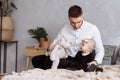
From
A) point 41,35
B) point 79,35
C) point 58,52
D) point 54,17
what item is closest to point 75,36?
point 79,35

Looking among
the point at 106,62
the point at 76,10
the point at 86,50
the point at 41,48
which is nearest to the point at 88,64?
the point at 86,50

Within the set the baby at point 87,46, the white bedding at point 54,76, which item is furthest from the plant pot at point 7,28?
the white bedding at point 54,76

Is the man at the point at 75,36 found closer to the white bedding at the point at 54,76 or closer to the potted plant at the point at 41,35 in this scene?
the white bedding at the point at 54,76

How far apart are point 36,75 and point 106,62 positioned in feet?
4.55

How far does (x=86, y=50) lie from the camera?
2.42m

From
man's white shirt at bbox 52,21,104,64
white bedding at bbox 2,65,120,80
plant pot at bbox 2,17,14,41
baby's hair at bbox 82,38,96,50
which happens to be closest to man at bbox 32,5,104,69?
man's white shirt at bbox 52,21,104,64

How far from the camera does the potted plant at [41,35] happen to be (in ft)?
12.1

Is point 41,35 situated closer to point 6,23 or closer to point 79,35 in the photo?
point 6,23

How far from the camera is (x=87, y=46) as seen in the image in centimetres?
240

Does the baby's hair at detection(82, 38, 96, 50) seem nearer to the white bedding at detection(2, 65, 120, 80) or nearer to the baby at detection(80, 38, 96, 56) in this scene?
the baby at detection(80, 38, 96, 56)

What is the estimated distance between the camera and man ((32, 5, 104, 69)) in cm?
249

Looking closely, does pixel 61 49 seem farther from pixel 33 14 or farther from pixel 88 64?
pixel 33 14

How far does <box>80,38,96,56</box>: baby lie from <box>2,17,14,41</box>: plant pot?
1791 mm

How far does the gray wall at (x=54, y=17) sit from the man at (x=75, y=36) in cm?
96
